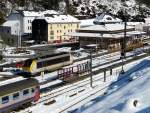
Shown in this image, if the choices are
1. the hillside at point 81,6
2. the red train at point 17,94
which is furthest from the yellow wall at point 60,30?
the red train at point 17,94

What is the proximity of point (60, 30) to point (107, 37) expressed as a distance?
1414cm

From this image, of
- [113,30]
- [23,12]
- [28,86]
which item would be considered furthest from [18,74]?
[23,12]

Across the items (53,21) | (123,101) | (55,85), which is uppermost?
(53,21)

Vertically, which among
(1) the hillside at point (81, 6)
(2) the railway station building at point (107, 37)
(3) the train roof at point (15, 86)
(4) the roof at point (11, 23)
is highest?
(1) the hillside at point (81, 6)

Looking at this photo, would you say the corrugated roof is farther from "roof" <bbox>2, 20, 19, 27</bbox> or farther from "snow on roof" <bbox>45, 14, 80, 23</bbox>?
"roof" <bbox>2, 20, 19, 27</bbox>

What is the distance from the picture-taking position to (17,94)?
1071 inches

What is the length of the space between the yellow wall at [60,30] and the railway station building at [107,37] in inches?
153

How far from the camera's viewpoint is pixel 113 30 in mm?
74438

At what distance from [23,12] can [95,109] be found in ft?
220

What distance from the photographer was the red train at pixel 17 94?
85.6ft

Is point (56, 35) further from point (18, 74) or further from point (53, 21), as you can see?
point (18, 74)

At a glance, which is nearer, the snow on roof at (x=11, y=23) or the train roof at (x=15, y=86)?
the train roof at (x=15, y=86)

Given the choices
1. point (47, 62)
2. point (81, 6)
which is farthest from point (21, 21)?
point (47, 62)

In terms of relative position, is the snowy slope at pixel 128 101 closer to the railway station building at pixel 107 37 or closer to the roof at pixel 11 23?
the railway station building at pixel 107 37
